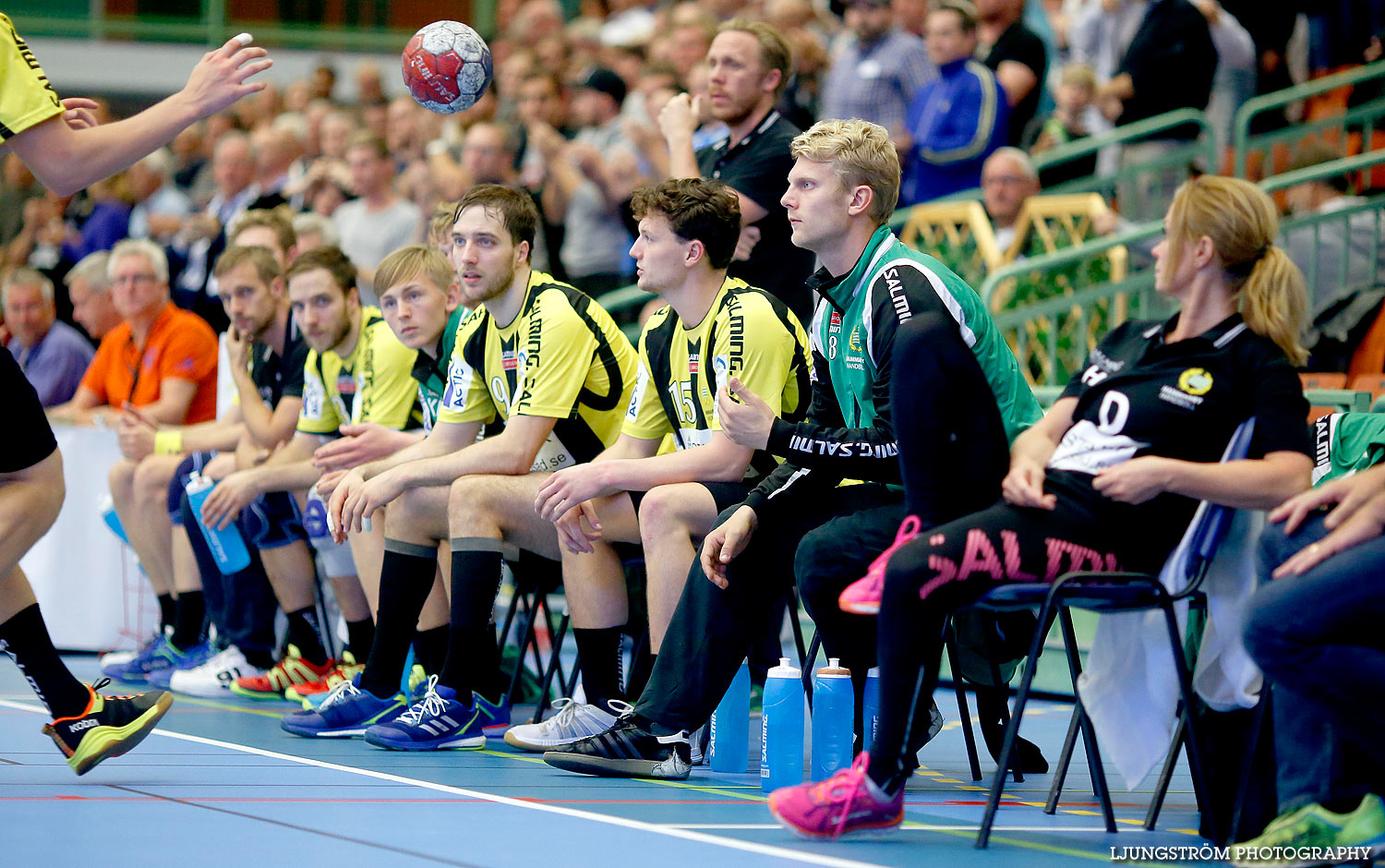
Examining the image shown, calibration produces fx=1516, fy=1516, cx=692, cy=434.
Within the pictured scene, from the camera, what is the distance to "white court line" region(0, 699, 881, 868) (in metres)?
3.51

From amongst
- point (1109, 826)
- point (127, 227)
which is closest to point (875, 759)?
point (1109, 826)

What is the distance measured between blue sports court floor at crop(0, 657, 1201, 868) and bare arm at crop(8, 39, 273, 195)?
69.4 inches

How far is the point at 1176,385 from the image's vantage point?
147 inches

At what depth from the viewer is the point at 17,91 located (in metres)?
4.24

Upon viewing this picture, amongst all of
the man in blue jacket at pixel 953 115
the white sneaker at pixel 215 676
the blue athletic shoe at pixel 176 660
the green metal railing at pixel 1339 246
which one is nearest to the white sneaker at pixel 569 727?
the white sneaker at pixel 215 676

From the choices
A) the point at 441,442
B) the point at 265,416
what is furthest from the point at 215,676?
the point at 441,442

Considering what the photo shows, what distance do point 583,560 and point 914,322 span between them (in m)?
1.74

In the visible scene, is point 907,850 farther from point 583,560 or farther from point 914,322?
point 583,560

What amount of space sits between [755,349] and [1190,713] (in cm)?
182

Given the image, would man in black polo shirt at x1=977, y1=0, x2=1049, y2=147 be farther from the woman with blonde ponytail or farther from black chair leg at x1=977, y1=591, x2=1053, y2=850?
black chair leg at x1=977, y1=591, x2=1053, y2=850

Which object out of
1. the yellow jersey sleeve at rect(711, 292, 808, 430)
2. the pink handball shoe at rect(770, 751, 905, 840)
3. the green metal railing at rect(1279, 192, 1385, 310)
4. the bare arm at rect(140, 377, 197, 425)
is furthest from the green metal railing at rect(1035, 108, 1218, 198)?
the pink handball shoe at rect(770, 751, 905, 840)

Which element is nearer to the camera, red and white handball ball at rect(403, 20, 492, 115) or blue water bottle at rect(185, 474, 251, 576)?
red and white handball ball at rect(403, 20, 492, 115)

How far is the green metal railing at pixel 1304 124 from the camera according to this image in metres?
9.44

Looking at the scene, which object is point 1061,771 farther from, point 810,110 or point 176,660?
point 810,110
